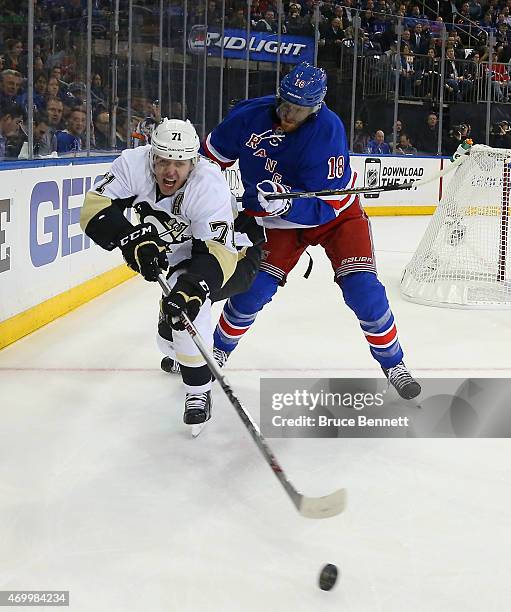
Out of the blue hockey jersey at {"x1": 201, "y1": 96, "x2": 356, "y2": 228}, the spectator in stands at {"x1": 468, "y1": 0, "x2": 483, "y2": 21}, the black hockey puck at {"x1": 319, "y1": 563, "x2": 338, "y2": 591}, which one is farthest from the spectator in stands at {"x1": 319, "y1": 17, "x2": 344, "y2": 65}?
the black hockey puck at {"x1": 319, "y1": 563, "x2": 338, "y2": 591}

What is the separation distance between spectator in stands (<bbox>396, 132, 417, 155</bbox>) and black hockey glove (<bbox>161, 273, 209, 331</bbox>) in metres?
8.57

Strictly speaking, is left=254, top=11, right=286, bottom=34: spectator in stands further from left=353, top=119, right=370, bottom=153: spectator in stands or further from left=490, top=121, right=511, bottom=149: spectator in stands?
left=490, top=121, right=511, bottom=149: spectator in stands

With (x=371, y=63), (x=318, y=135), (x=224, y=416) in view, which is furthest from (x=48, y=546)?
(x=371, y=63)

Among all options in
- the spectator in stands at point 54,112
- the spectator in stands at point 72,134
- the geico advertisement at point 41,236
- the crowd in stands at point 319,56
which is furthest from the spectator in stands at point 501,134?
the spectator in stands at point 54,112

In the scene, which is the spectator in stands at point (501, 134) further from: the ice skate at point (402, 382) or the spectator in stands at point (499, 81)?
the ice skate at point (402, 382)

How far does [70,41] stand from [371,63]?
6.36 m

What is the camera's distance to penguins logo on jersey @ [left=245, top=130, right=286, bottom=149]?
3051 millimetres

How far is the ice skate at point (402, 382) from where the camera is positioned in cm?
311

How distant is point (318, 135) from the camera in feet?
9.98

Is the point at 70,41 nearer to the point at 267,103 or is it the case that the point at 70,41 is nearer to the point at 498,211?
the point at 267,103

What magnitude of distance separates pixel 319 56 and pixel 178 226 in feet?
26.1

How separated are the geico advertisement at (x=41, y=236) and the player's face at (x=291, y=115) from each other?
4.47 feet

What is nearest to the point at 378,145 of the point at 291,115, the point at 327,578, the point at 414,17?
the point at 414,17

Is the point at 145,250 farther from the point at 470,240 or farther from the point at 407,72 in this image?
the point at 407,72
